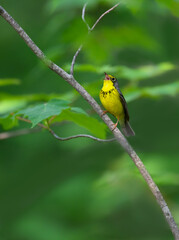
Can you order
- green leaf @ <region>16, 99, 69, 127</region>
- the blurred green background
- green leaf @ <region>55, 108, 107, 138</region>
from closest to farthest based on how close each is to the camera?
green leaf @ <region>16, 99, 69, 127</region> < green leaf @ <region>55, 108, 107, 138</region> < the blurred green background

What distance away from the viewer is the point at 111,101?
3.80 meters

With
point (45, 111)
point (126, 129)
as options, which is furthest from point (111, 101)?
point (45, 111)

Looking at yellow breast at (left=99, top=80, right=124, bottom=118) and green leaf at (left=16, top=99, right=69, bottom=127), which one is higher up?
yellow breast at (left=99, top=80, right=124, bottom=118)

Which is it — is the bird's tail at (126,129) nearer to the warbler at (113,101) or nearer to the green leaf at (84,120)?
the warbler at (113,101)

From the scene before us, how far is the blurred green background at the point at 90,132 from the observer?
4004mm

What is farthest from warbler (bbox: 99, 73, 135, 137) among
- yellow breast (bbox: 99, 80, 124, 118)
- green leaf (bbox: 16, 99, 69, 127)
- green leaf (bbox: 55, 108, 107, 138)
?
green leaf (bbox: 16, 99, 69, 127)

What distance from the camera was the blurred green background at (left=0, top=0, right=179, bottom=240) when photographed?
158 inches

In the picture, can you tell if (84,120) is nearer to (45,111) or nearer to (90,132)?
(45,111)

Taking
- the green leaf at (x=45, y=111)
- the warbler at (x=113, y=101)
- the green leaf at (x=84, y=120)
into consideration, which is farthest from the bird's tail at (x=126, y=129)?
the green leaf at (x=45, y=111)

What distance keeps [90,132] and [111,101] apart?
0.96m

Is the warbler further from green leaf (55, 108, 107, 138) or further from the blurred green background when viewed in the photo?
green leaf (55, 108, 107, 138)

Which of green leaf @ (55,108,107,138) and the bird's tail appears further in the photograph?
the bird's tail

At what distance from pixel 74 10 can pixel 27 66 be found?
1.81 metres

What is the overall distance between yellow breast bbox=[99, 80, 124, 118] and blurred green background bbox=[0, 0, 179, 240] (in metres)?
0.10
